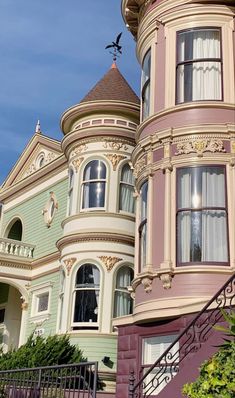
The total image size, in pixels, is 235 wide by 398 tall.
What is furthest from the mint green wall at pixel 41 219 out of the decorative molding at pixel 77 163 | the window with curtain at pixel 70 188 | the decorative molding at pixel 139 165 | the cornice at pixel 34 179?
the decorative molding at pixel 139 165

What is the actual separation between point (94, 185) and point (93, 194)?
0.32 m

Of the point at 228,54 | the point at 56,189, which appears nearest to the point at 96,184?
the point at 56,189

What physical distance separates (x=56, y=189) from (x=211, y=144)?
12777 mm

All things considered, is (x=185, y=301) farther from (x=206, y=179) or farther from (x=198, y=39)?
(x=198, y=39)

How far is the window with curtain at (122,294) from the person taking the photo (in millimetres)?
18172

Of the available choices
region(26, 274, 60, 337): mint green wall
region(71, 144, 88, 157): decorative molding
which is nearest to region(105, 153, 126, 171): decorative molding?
region(71, 144, 88, 157): decorative molding

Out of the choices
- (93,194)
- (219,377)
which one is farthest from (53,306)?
(219,377)

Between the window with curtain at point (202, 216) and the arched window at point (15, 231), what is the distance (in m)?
18.1

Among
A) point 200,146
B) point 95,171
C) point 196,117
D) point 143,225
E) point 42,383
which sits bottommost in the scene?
point 42,383

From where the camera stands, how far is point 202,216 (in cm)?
1165

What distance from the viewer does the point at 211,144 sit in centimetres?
1200

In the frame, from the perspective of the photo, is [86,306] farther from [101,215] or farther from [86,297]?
[101,215]

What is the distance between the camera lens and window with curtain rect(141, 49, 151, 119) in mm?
14242

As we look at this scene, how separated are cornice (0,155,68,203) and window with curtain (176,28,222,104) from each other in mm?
10829
